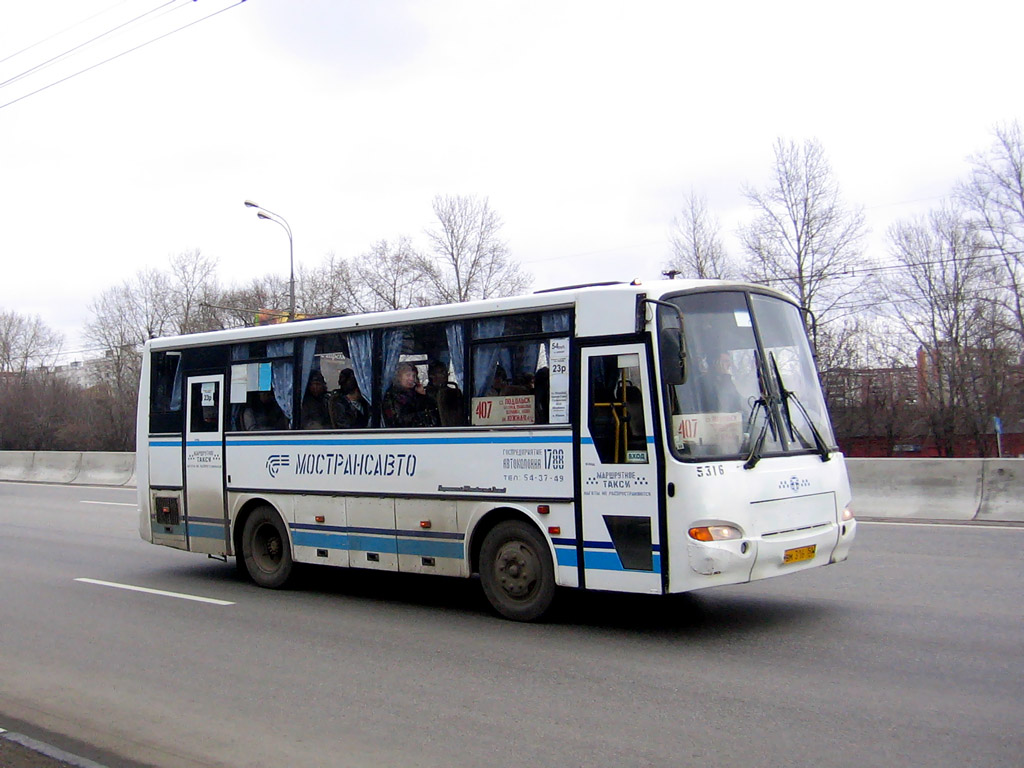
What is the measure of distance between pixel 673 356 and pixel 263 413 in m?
5.34

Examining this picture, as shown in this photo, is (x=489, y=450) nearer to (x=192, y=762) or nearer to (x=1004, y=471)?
(x=192, y=762)

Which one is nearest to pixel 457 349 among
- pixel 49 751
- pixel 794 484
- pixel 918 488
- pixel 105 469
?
pixel 794 484

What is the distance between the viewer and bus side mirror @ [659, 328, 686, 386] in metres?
7.26

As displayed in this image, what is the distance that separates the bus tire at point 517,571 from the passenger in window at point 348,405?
1942 millimetres

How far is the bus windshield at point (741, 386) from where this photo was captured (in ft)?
24.8

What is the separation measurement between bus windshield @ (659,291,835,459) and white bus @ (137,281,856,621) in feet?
0.05

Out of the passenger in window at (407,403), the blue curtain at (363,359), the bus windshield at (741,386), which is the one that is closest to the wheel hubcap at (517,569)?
the passenger in window at (407,403)

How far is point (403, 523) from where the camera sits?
9.34m

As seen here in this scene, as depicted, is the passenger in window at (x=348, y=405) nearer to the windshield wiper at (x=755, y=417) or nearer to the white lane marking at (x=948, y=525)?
the windshield wiper at (x=755, y=417)

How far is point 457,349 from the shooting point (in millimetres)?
8961

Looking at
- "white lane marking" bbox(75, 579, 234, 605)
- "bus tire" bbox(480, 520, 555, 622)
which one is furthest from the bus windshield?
"white lane marking" bbox(75, 579, 234, 605)

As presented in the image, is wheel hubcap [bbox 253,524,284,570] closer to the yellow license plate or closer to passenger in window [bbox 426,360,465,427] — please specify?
passenger in window [bbox 426,360,465,427]

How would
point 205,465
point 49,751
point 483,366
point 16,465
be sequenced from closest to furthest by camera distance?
point 49,751, point 483,366, point 205,465, point 16,465

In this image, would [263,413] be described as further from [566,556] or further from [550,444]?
[566,556]
